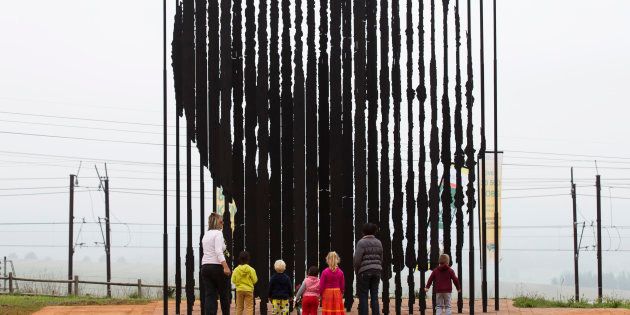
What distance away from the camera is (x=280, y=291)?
602 inches

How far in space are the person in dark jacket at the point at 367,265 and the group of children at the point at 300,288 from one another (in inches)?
12.6

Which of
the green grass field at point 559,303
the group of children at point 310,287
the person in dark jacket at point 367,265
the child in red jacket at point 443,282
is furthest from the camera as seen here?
the green grass field at point 559,303

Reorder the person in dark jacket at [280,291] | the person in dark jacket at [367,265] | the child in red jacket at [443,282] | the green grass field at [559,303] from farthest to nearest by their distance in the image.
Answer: the green grass field at [559,303], the child in red jacket at [443,282], the person in dark jacket at [367,265], the person in dark jacket at [280,291]

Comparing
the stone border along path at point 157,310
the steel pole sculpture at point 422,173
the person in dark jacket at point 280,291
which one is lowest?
the stone border along path at point 157,310

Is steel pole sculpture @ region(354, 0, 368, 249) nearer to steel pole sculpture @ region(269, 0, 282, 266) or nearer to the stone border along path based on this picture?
steel pole sculpture @ region(269, 0, 282, 266)

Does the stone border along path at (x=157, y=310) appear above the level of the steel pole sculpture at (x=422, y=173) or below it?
below

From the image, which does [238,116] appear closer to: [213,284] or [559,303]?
[213,284]

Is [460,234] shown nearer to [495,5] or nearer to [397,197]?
[397,197]

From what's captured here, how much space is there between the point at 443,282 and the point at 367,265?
1.22 meters

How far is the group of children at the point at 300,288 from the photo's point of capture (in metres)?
15.1

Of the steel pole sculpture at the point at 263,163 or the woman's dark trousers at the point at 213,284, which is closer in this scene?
the woman's dark trousers at the point at 213,284

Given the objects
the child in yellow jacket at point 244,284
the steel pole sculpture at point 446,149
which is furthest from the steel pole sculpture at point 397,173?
the child in yellow jacket at point 244,284

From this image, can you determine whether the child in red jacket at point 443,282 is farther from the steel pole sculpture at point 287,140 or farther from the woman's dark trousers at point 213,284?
the woman's dark trousers at point 213,284

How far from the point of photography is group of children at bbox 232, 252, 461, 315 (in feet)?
49.4
